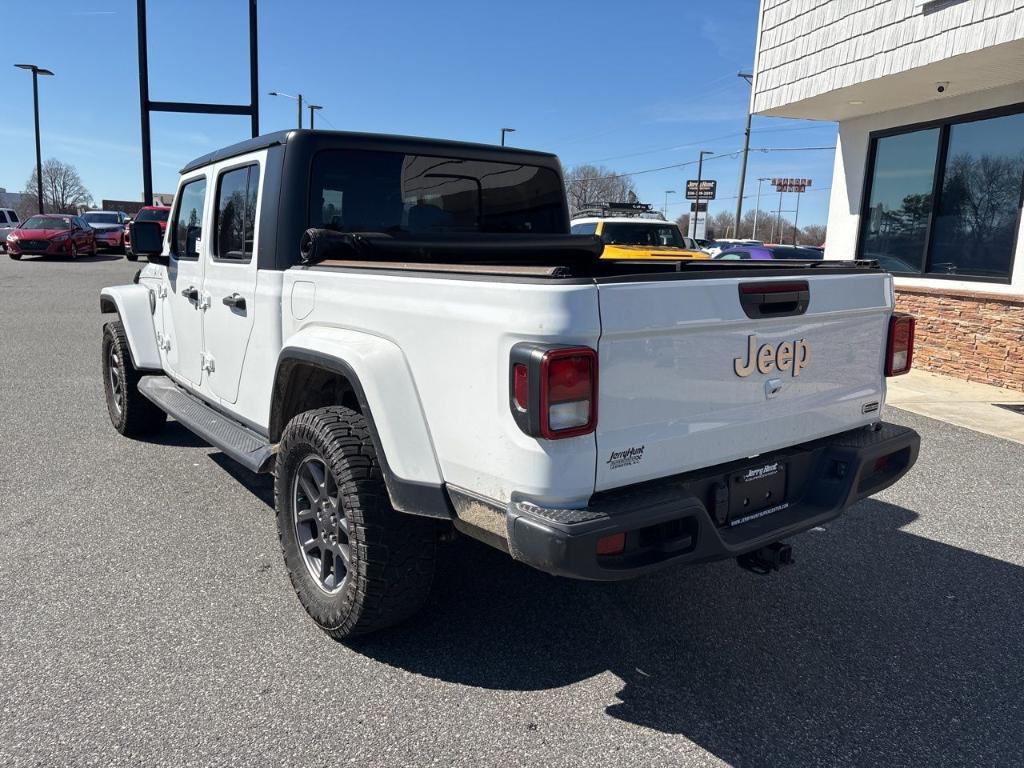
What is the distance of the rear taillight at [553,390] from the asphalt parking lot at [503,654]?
3.55 feet

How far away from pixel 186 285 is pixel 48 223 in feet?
84.0

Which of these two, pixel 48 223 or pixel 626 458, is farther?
pixel 48 223

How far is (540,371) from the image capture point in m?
2.18

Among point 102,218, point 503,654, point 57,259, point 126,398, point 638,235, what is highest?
point 102,218

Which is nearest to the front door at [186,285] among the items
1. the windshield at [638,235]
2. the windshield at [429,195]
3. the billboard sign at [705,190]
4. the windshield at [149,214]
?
the windshield at [429,195]

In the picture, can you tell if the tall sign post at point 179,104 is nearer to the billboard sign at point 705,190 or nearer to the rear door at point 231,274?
the rear door at point 231,274

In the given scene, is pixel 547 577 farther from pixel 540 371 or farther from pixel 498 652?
pixel 540 371

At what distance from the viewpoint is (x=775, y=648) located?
10.3 ft

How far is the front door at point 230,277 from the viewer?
12.5 ft

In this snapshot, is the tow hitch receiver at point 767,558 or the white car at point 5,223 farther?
the white car at point 5,223

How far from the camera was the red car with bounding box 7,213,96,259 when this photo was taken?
81.8ft

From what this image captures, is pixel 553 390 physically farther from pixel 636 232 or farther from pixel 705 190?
pixel 705 190

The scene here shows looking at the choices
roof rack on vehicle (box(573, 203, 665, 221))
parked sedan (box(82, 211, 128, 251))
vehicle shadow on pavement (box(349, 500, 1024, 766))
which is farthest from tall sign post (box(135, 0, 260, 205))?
parked sedan (box(82, 211, 128, 251))

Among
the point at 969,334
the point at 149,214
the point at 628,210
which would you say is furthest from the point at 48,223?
the point at 969,334
